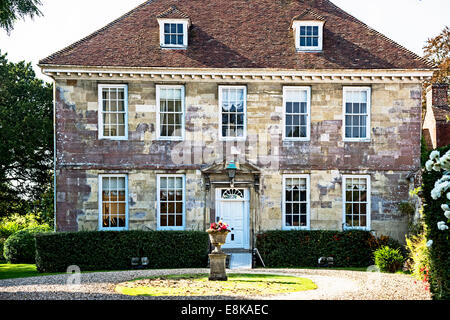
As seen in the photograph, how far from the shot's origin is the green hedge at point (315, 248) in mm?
20688

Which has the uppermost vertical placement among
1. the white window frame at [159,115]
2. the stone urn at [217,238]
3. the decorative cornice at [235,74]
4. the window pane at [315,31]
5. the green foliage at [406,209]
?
the window pane at [315,31]

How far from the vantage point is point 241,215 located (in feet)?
72.5

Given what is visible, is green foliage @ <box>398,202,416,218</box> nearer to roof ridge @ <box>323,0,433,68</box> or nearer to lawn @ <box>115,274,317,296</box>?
roof ridge @ <box>323,0,433,68</box>

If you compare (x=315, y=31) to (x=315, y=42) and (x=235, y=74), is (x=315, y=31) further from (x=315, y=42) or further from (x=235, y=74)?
(x=235, y=74)

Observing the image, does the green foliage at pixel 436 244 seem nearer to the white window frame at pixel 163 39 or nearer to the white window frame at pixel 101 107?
the white window frame at pixel 101 107

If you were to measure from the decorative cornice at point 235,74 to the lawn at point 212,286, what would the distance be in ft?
27.1

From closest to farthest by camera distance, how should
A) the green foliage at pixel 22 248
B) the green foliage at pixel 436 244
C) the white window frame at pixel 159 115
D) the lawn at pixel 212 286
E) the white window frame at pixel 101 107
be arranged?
the green foliage at pixel 436 244, the lawn at pixel 212 286, the white window frame at pixel 101 107, the white window frame at pixel 159 115, the green foliage at pixel 22 248

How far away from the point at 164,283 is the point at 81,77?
988 centimetres

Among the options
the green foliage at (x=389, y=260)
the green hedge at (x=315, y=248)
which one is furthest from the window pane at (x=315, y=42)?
the green foliage at (x=389, y=260)

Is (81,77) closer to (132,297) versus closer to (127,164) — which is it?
(127,164)

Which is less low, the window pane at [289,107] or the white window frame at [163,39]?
the white window frame at [163,39]

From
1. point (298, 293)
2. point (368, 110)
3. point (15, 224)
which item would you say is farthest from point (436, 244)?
point (15, 224)

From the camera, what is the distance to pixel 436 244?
40.3 ft
